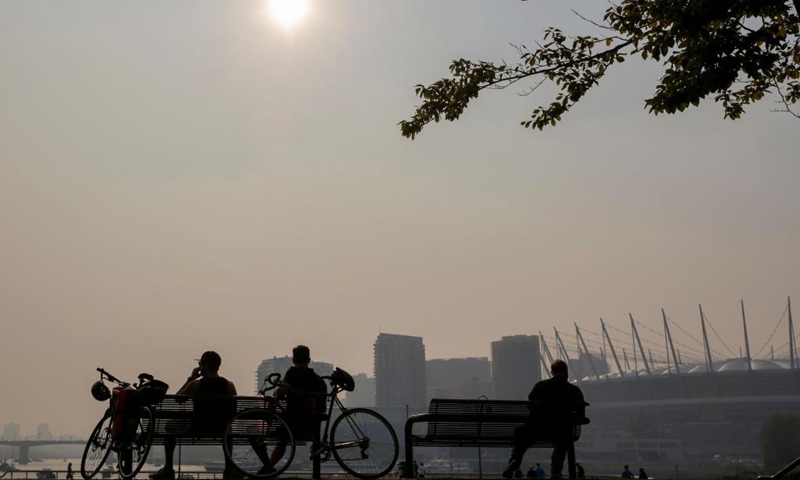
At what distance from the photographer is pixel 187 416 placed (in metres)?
9.91

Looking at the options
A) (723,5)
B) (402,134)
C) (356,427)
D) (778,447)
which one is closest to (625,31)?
(723,5)

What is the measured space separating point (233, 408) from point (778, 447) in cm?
12086

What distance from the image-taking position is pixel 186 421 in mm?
9914

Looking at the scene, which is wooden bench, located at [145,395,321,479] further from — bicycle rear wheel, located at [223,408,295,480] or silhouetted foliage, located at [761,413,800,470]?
silhouetted foliage, located at [761,413,800,470]

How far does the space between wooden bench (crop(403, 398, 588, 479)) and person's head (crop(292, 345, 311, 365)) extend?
1.65 m

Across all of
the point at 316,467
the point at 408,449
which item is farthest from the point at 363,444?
the point at 408,449

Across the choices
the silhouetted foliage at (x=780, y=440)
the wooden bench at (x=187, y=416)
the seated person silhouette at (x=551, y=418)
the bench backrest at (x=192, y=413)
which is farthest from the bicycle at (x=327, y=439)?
the silhouetted foliage at (x=780, y=440)

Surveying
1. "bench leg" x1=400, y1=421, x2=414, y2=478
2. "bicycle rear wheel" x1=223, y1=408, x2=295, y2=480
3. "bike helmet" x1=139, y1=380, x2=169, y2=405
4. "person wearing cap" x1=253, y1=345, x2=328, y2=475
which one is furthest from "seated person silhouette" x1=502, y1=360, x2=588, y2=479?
"bike helmet" x1=139, y1=380, x2=169, y2=405

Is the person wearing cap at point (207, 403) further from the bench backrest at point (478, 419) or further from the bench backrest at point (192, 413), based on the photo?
the bench backrest at point (478, 419)

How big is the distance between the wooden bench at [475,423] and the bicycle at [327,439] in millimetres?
921

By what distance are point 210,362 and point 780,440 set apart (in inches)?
4777

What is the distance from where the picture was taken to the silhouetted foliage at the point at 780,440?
116656 millimetres

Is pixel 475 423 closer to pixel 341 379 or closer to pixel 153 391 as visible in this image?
pixel 341 379

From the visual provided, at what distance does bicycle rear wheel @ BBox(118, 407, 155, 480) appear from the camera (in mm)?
9492
